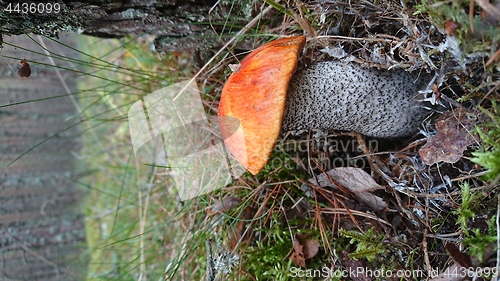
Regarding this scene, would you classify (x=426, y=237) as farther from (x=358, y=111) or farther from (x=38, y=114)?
(x=38, y=114)

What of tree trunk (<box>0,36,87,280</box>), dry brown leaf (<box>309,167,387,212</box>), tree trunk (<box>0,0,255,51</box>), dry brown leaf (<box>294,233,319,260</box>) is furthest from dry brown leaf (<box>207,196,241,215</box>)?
tree trunk (<box>0,36,87,280</box>)

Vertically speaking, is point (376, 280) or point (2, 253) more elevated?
point (376, 280)

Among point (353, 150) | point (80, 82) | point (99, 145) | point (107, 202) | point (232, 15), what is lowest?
point (107, 202)

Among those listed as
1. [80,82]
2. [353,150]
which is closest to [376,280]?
[353,150]

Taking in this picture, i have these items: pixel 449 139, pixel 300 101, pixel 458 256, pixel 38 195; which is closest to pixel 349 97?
pixel 300 101

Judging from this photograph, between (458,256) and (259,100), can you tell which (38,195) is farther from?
(458,256)

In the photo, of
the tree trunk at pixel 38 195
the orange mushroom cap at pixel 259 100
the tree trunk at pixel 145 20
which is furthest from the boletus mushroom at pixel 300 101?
the tree trunk at pixel 38 195

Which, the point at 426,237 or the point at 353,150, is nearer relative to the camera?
the point at 426,237
